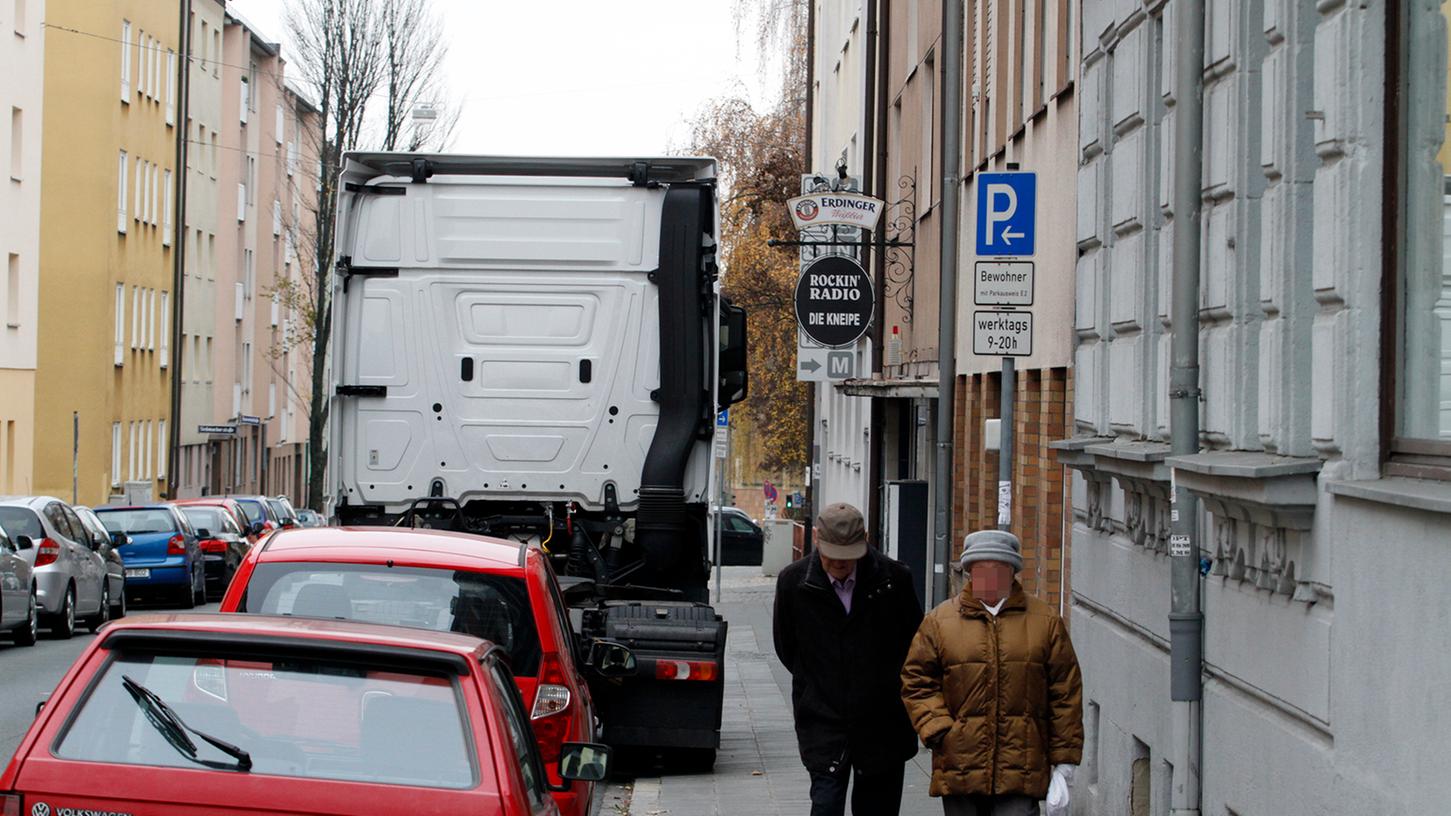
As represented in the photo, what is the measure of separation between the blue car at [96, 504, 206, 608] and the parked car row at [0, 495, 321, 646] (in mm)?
15

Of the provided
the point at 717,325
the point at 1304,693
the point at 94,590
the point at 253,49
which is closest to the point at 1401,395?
the point at 1304,693

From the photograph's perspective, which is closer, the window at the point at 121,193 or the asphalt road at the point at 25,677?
the asphalt road at the point at 25,677

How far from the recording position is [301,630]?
546 centimetres

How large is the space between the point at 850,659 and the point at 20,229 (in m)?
43.3

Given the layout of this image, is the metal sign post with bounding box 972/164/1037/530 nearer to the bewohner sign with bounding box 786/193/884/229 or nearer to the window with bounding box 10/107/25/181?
the bewohner sign with bounding box 786/193/884/229

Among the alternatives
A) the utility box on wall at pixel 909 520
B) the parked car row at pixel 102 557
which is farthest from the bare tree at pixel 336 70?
the utility box on wall at pixel 909 520

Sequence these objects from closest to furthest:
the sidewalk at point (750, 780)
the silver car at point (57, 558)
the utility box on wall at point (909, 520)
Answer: the sidewalk at point (750, 780)
the utility box on wall at point (909, 520)
the silver car at point (57, 558)

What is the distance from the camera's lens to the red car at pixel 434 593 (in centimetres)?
808

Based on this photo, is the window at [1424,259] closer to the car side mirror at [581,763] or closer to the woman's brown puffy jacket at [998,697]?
the woman's brown puffy jacket at [998,697]

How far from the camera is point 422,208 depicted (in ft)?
→ 46.1

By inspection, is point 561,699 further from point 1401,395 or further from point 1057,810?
point 1401,395

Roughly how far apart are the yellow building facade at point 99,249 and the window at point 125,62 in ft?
0.15

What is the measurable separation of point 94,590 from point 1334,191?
21.6 m

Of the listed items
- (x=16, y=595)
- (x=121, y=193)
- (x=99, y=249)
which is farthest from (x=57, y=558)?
(x=121, y=193)
